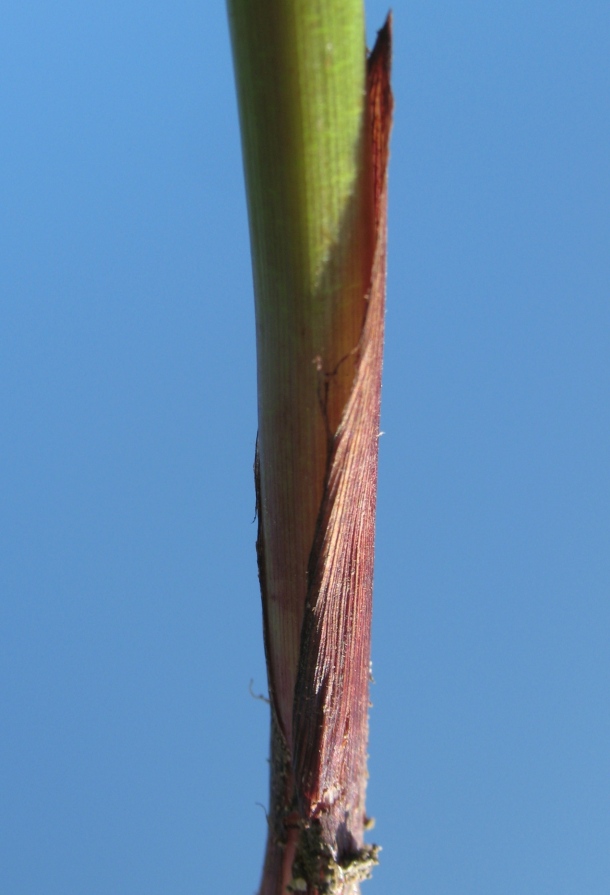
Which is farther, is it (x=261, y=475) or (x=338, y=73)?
(x=261, y=475)

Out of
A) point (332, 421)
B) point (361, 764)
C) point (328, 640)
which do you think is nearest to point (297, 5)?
point (332, 421)

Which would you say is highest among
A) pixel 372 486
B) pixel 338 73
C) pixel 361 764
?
pixel 338 73

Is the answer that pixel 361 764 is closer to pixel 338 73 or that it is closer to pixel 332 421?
pixel 332 421

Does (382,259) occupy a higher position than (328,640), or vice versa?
(382,259)
